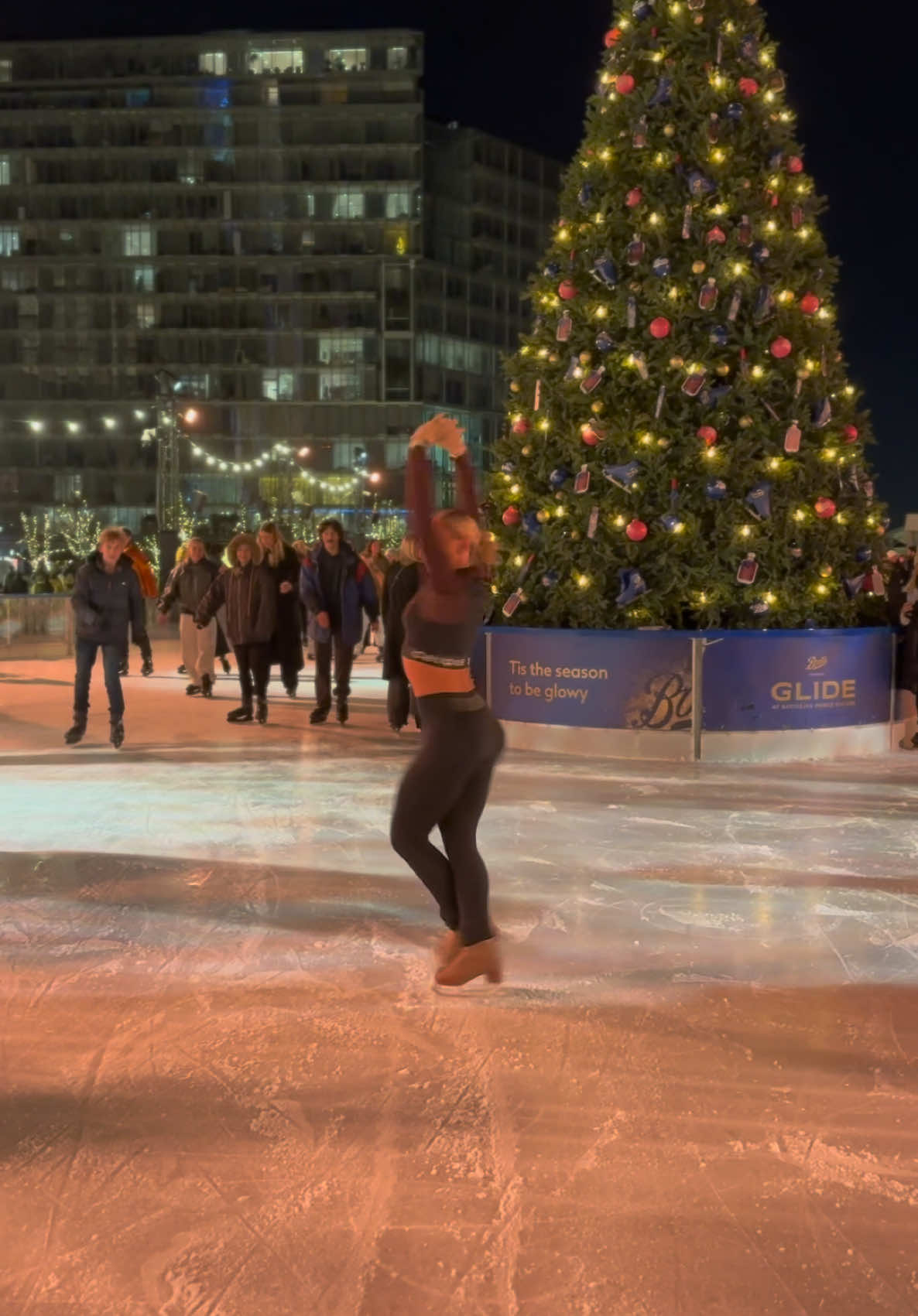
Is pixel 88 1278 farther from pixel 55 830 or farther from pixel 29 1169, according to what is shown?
pixel 55 830

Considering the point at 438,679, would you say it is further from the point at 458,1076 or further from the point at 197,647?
the point at 197,647

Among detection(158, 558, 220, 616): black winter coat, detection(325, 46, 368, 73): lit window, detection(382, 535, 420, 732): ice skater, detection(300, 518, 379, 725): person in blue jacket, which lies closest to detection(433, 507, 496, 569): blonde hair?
detection(382, 535, 420, 732): ice skater

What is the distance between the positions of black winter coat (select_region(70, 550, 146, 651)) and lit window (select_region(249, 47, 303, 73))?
225 ft

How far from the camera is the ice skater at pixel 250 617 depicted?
10836 mm

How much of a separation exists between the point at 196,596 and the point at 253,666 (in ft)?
8.35

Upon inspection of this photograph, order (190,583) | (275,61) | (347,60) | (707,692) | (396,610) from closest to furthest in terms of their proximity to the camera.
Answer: (707,692) → (396,610) → (190,583) → (275,61) → (347,60)

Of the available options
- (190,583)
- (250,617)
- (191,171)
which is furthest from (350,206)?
(250,617)

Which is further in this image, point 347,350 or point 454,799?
point 347,350

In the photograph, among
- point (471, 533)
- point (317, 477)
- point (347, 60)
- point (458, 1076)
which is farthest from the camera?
point (347, 60)

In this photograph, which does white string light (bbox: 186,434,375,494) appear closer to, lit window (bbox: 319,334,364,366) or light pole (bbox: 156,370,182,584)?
lit window (bbox: 319,334,364,366)

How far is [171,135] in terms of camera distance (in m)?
70.9

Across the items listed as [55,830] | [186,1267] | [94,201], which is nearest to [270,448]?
[94,201]

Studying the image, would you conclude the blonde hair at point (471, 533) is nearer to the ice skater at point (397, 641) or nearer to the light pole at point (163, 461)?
the ice skater at point (397, 641)

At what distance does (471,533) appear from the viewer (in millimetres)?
3932
